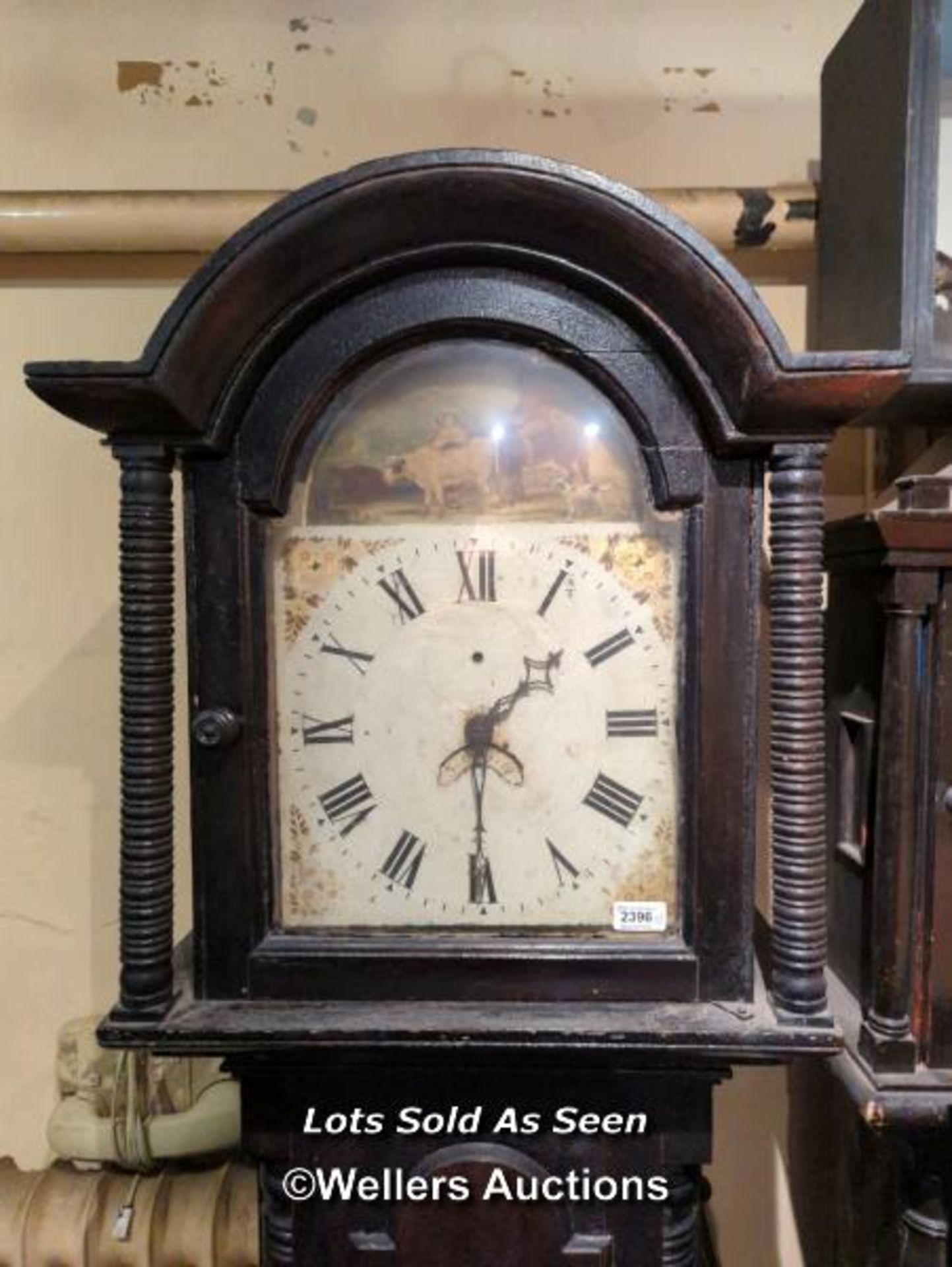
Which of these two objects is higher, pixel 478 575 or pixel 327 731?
pixel 478 575

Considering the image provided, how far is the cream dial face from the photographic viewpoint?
80 centimetres

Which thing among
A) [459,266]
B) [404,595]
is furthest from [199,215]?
[404,595]

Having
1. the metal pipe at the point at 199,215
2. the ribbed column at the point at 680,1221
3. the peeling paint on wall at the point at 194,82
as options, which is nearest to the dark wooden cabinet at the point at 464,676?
the ribbed column at the point at 680,1221

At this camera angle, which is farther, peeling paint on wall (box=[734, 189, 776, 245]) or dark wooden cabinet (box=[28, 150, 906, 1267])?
peeling paint on wall (box=[734, 189, 776, 245])

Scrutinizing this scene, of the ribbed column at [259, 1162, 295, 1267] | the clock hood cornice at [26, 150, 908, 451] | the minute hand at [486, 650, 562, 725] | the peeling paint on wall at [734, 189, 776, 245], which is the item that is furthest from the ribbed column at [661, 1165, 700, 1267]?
the peeling paint on wall at [734, 189, 776, 245]

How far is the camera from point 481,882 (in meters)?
0.81

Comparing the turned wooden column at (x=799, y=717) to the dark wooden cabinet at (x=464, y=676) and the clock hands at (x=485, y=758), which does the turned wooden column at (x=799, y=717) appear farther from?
the clock hands at (x=485, y=758)

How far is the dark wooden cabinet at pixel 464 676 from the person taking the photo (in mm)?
771

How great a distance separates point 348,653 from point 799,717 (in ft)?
1.25

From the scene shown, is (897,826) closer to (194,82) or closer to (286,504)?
(286,504)

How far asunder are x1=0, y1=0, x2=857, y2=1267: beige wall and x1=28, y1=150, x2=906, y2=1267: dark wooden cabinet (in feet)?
1.64

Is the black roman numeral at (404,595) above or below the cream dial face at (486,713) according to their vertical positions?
above

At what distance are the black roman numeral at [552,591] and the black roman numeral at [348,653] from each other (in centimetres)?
15

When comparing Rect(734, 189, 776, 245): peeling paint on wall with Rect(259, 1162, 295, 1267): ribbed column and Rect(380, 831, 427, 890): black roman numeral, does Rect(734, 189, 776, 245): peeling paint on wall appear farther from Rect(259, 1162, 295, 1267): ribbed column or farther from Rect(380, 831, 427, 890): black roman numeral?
Rect(259, 1162, 295, 1267): ribbed column
